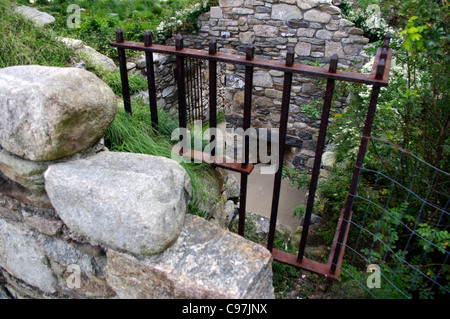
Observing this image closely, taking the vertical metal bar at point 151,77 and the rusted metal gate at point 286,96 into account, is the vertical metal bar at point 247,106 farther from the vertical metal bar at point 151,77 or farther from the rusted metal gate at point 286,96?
the vertical metal bar at point 151,77

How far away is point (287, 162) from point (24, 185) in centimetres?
547

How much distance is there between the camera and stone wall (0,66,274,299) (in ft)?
4.65

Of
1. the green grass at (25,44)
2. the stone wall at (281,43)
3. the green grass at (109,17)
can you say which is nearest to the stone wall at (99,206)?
the green grass at (25,44)

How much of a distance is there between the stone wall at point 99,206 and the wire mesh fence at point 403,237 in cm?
74

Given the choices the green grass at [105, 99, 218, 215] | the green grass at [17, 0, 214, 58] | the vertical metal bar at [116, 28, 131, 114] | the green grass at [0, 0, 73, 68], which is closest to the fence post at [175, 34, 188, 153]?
the green grass at [105, 99, 218, 215]

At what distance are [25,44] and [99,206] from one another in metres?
2.59

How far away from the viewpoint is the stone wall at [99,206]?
1416mm

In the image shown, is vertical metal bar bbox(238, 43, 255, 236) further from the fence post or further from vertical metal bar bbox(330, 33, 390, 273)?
vertical metal bar bbox(330, 33, 390, 273)

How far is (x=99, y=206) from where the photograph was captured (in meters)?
1.45

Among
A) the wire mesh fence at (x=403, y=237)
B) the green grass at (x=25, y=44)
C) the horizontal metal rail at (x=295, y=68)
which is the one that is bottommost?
the wire mesh fence at (x=403, y=237)

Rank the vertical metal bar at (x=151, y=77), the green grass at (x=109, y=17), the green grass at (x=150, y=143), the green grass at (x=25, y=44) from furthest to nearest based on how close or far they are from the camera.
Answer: the green grass at (x=109, y=17)
the green grass at (x=25, y=44)
the green grass at (x=150, y=143)
the vertical metal bar at (x=151, y=77)

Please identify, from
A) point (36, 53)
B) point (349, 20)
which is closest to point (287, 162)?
point (349, 20)

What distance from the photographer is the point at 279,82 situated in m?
5.84
